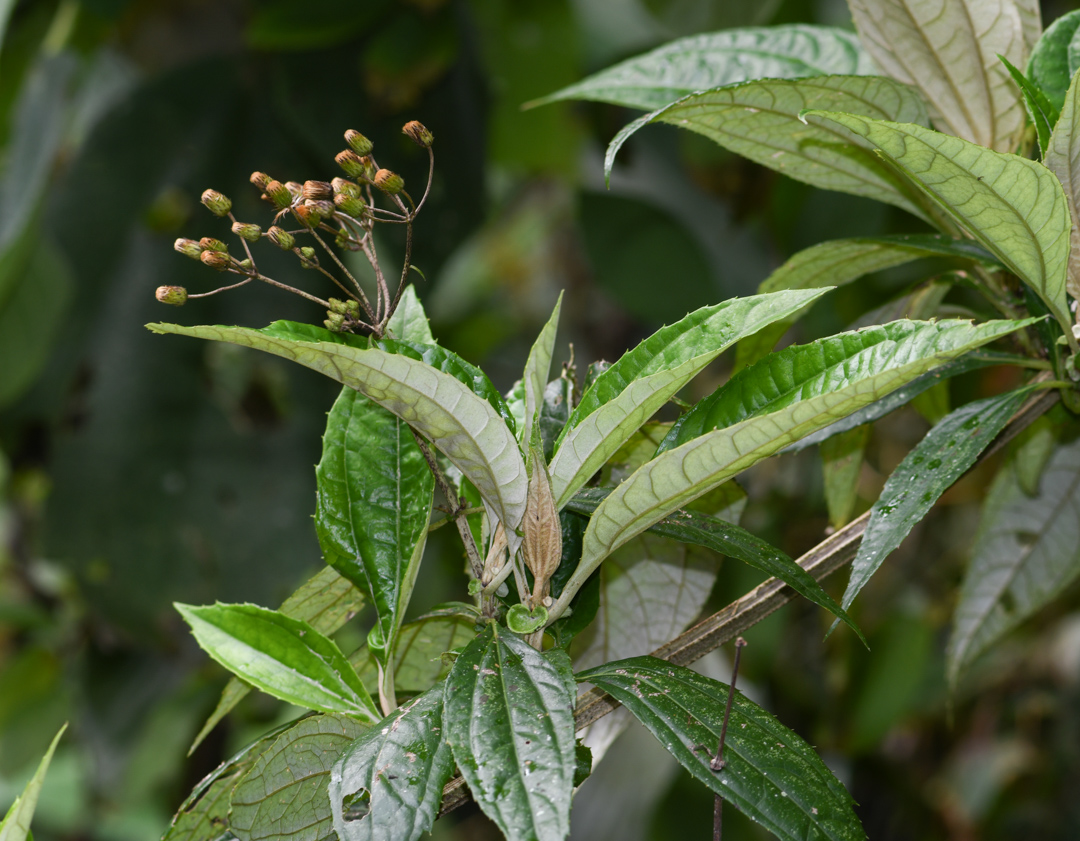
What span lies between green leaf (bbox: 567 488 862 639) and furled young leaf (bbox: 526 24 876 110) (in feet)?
0.76

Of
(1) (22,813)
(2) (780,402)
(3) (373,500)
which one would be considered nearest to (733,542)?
(2) (780,402)

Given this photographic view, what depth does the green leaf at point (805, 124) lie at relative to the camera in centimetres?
42

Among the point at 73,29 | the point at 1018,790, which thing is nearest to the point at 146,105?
the point at 73,29

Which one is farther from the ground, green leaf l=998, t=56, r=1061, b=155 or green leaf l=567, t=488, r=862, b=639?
green leaf l=998, t=56, r=1061, b=155

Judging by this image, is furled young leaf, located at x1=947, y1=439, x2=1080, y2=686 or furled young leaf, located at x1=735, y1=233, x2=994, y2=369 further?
furled young leaf, located at x1=947, y1=439, x2=1080, y2=686

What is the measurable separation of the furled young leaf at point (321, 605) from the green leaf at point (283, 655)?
4cm

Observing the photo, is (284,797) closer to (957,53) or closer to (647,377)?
(647,377)

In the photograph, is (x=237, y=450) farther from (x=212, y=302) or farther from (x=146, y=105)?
(x=146, y=105)

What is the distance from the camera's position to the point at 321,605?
428 mm

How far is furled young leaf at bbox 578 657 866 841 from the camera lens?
304 mm

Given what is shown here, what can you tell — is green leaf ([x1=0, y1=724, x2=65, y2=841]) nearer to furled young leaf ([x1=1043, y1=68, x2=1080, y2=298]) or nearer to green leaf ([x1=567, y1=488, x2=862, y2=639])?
green leaf ([x1=567, y1=488, x2=862, y2=639])

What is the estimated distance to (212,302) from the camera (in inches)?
51.9

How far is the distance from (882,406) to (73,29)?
4.46 ft

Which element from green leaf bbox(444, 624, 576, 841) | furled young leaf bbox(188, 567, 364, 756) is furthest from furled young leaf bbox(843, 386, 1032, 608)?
furled young leaf bbox(188, 567, 364, 756)
